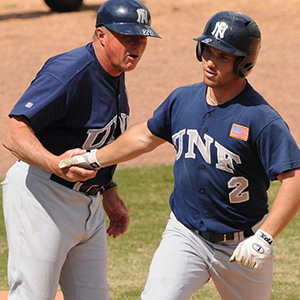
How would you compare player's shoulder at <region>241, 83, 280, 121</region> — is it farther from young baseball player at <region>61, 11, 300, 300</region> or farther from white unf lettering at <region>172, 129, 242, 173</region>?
white unf lettering at <region>172, 129, 242, 173</region>

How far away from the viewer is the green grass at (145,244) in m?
6.48

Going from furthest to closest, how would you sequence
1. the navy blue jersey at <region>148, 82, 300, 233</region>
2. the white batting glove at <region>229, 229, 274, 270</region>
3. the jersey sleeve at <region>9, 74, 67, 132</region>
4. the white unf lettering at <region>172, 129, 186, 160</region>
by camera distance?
the jersey sleeve at <region>9, 74, 67, 132</region> → the white unf lettering at <region>172, 129, 186, 160</region> → the navy blue jersey at <region>148, 82, 300, 233</region> → the white batting glove at <region>229, 229, 274, 270</region>

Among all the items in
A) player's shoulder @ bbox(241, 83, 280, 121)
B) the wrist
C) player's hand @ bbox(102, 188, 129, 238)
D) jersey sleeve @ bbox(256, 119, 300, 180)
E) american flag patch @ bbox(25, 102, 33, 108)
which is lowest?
player's hand @ bbox(102, 188, 129, 238)

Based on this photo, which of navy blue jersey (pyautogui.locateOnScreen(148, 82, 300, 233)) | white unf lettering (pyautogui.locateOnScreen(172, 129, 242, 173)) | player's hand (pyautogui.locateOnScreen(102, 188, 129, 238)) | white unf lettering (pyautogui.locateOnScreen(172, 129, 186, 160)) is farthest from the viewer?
player's hand (pyautogui.locateOnScreen(102, 188, 129, 238))

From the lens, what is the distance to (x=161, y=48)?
18.3 m

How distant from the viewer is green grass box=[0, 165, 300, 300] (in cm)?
648

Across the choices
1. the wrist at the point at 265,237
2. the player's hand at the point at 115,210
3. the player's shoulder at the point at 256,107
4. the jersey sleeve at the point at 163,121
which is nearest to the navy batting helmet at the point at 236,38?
the player's shoulder at the point at 256,107

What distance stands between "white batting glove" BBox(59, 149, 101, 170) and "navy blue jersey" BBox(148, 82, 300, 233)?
16.9 inches

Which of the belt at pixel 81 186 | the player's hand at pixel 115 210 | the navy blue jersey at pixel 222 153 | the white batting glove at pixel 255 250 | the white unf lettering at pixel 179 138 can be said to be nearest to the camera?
the white batting glove at pixel 255 250

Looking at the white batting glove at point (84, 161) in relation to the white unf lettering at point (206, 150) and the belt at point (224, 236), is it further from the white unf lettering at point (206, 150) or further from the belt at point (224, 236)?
the belt at point (224, 236)

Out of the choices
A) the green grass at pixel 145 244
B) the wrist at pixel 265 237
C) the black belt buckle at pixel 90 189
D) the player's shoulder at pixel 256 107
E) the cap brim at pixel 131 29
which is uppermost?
the cap brim at pixel 131 29

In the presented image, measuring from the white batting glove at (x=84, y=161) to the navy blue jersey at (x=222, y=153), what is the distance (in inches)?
16.9

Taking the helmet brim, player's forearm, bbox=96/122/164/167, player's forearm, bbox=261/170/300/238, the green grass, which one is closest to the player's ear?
player's forearm, bbox=96/122/164/167

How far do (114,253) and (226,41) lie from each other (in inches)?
167
